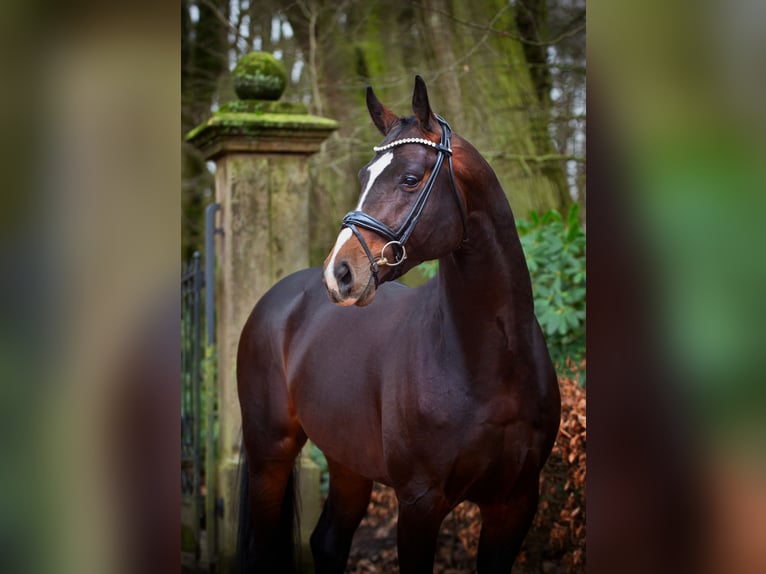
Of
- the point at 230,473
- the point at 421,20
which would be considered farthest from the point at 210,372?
the point at 421,20

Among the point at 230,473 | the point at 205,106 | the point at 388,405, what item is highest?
the point at 205,106

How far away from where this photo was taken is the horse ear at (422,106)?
9.71 ft

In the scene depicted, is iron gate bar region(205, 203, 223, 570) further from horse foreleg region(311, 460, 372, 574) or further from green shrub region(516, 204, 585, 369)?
green shrub region(516, 204, 585, 369)

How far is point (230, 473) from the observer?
5301 mm

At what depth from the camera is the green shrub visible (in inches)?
197

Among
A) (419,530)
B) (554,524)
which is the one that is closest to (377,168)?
(419,530)

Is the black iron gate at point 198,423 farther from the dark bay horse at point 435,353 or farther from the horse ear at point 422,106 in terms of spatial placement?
the horse ear at point 422,106

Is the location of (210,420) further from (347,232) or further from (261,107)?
(347,232)

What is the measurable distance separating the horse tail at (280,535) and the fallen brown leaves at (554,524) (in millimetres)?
965

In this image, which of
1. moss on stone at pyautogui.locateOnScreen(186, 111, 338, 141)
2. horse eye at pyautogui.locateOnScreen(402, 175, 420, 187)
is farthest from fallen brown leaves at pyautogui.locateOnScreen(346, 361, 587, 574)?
horse eye at pyautogui.locateOnScreen(402, 175, 420, 187)

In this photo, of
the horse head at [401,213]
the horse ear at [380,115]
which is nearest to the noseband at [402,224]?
the horse head at [401,213]
